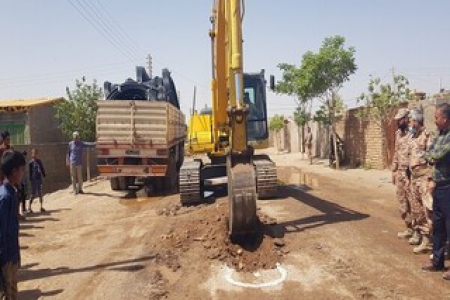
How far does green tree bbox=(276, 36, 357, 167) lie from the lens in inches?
753

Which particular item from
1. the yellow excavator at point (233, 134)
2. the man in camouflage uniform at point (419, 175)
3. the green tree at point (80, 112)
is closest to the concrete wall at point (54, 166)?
the green tree at point (80, 112)

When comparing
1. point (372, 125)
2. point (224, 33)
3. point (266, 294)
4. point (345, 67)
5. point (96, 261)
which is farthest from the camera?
point (345, 67)

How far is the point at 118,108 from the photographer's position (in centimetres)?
1193

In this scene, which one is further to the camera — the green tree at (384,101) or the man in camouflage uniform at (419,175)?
the green tree at (384,101)

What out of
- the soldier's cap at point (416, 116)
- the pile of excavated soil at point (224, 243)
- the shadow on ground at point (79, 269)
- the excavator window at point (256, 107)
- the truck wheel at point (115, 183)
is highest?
the excavator window at point (256, 107)

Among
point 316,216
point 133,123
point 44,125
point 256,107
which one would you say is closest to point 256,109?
point 256,107

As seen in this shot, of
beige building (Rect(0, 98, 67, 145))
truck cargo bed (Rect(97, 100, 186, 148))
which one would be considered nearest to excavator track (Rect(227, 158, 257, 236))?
truck cargo bed (Rect(97, 100, 186, 148))

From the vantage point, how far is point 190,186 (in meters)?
9.87

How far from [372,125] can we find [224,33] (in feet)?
38.0

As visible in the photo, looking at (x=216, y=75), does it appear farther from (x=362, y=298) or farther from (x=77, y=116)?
(x=77, y=116)

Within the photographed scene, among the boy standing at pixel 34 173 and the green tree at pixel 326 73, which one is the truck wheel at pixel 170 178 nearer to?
the boy standing at pixel 34 173

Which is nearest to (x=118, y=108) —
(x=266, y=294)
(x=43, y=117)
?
(x=266, y=294)

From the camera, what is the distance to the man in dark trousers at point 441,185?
501cm

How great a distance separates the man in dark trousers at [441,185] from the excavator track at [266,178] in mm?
4776
